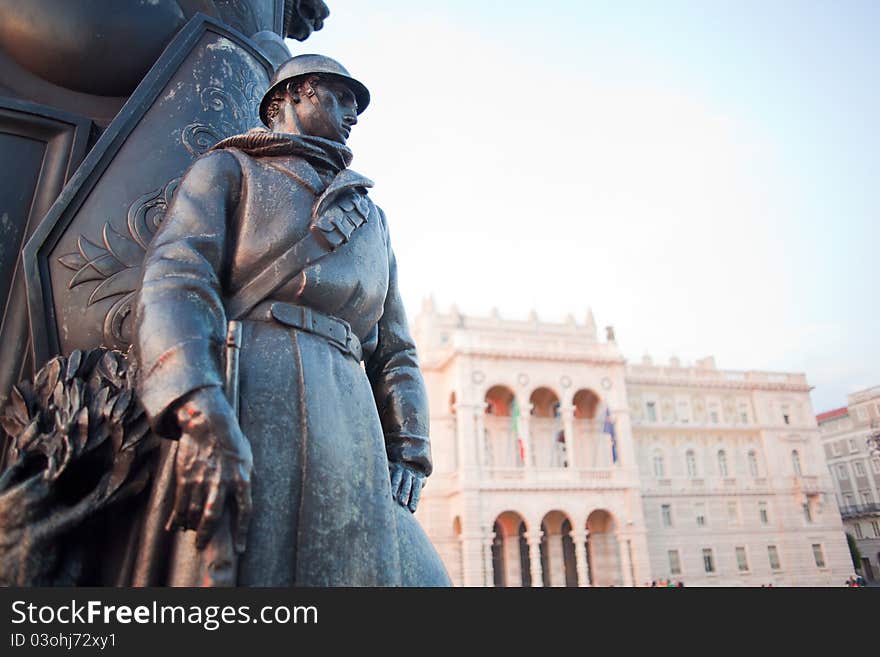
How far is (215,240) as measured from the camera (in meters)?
1.57

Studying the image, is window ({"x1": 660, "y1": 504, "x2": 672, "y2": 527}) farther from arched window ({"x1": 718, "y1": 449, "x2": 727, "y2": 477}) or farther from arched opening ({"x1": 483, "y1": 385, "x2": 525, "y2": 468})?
arched opening ({"x1": 483, "y1": 385, "x2": 525, "y2": 468})

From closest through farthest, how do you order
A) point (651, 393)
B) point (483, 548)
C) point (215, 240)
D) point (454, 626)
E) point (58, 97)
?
point (454, 626), point (215, 240), point (58, 97), point (483, 548), point (651, 393)

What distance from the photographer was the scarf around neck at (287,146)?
1.78 meters

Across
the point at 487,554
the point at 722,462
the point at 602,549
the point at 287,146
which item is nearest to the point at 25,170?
the point at 287,146

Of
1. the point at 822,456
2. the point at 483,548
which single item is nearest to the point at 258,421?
the point at 483,548

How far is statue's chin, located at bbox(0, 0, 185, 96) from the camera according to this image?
7.12 feet

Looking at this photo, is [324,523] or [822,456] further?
[822,456]

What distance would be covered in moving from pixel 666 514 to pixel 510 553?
27.1ft

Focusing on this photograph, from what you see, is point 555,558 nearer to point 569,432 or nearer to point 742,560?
point 569,432

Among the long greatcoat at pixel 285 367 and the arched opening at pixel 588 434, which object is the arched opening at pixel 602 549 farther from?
the long greatcoat at pixel 285 367

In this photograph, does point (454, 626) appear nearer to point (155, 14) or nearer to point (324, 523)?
point (324, 523)

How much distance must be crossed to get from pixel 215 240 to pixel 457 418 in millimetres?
26949

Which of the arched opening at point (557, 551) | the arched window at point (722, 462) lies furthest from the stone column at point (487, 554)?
the arched window at point (722, 462)

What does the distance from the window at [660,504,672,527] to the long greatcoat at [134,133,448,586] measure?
33.4m
